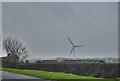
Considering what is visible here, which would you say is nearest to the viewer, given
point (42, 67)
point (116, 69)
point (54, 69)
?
point (116, 69)

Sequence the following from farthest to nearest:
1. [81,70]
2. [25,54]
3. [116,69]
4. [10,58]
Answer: [25,54] → [10,58] → [81,70] → [116,69]

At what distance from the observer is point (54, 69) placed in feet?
198

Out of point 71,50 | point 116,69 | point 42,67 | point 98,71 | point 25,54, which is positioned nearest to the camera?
point 116,69

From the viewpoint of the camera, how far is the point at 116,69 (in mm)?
47281

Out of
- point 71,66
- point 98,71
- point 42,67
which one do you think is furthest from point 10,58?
point 98,71

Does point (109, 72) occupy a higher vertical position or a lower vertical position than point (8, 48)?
lower

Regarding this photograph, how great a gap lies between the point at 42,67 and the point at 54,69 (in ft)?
17.3

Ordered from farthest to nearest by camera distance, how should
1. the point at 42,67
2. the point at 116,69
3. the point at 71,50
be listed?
1. the point at 71,50
2. the point at 42,67
3. the point at 116,69

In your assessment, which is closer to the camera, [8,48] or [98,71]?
[98,71]

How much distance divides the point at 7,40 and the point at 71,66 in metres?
65.7

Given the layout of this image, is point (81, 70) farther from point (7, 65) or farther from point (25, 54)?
point (25, 54)

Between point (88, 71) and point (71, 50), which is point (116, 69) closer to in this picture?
point (88, 71)

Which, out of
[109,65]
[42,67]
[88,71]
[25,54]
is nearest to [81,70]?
[88,71]

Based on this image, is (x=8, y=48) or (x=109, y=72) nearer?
(x=109, y=72)
